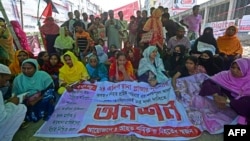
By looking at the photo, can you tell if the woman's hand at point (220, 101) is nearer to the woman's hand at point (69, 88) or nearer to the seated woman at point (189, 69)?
the seated woman at point (189, 69)

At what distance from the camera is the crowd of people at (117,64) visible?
276 centimetres

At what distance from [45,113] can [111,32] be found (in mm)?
4114

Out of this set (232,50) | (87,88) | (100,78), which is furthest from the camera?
(232,50)

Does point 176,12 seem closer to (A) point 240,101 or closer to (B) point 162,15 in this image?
(B) point 162,15

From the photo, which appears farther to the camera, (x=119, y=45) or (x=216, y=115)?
(x=119, y=45)

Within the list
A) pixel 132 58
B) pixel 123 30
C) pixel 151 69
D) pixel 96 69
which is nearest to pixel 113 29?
pixel 123 30

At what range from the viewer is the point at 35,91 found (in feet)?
9.82

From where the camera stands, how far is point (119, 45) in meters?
6.82

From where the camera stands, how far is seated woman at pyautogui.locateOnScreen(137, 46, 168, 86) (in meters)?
3.79

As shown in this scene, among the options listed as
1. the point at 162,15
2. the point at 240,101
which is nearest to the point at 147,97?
the point at 240,101

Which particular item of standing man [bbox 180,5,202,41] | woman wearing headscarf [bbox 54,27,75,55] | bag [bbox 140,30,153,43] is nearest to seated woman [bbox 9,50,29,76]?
woman wearing headscarf [bbox 54,27,75,55]

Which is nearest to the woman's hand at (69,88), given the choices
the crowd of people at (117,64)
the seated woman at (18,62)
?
the crowd of people at (117,64)

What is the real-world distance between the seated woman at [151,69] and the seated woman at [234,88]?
0.91 m

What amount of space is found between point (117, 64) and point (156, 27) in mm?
2016
